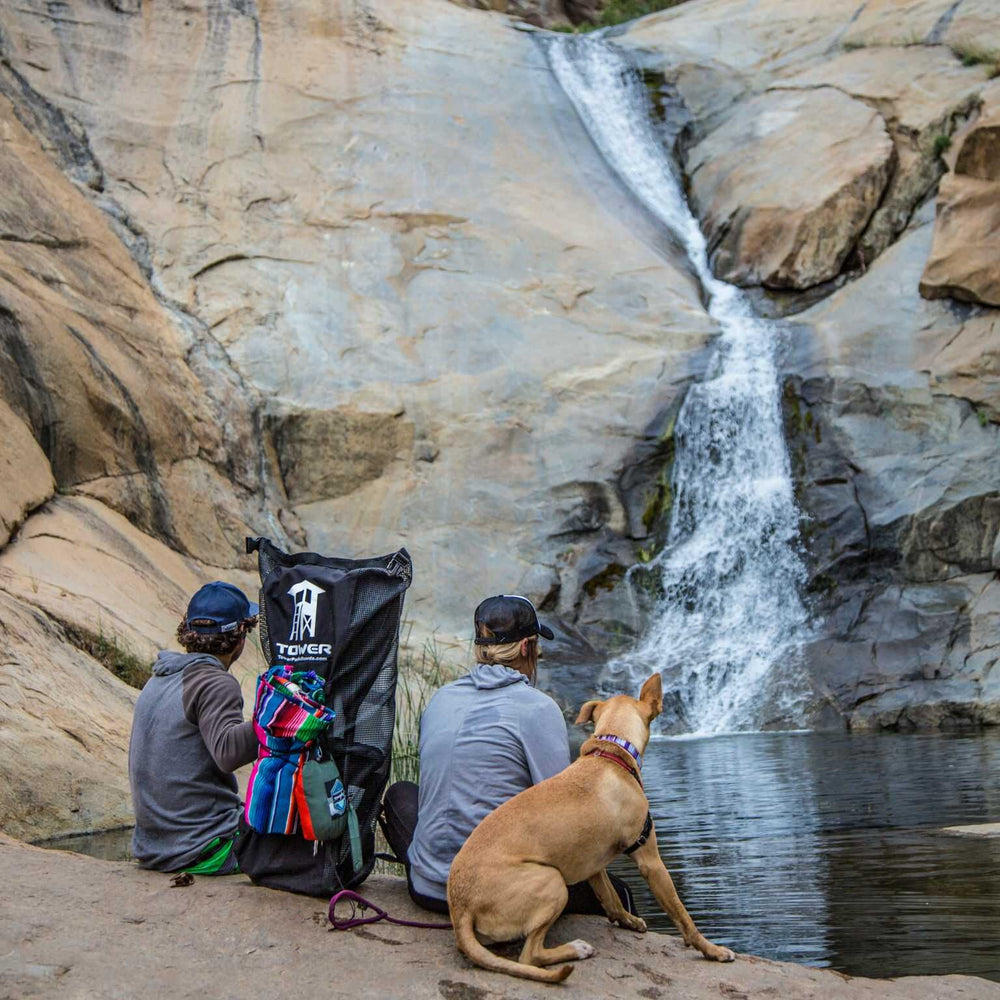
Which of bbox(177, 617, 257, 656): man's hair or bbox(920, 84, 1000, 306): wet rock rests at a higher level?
bbox(920, 84, 1000, 306): wet rock

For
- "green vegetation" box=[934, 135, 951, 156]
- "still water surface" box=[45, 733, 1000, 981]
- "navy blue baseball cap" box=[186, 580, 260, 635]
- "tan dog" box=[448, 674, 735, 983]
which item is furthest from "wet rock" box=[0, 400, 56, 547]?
"green vegetation" box=[934, 135, 951, 156]

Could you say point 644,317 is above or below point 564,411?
above

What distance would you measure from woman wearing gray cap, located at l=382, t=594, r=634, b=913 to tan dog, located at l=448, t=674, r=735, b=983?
147 millimetres

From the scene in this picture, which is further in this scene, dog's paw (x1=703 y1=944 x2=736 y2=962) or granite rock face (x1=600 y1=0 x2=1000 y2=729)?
granite rock face (x1=600 y1=0 x2=1000 y2=729)

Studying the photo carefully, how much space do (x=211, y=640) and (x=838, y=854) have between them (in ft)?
12.4

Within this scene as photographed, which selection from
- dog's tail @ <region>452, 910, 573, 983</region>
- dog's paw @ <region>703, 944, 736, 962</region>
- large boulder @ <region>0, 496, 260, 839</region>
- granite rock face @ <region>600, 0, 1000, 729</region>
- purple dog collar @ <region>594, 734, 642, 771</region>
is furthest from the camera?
granite rock face @ <region>600, 0, 1000, 729</region>

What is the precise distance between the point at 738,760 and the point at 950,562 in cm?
570

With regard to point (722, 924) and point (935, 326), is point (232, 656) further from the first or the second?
point (935, 326)

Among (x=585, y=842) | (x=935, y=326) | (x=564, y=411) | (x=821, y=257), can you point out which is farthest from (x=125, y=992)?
(x=821, y=257)

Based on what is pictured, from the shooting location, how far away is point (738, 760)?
11445 mm

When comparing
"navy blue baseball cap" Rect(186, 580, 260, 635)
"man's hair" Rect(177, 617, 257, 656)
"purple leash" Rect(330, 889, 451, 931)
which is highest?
"navy blue baseball cap" Rect(186, 580, 260, 635)

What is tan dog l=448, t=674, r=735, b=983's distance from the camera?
11.6 ft

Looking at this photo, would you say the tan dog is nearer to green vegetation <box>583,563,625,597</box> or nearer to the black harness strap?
the black harness strap

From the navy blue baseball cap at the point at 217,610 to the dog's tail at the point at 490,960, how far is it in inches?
53.6
